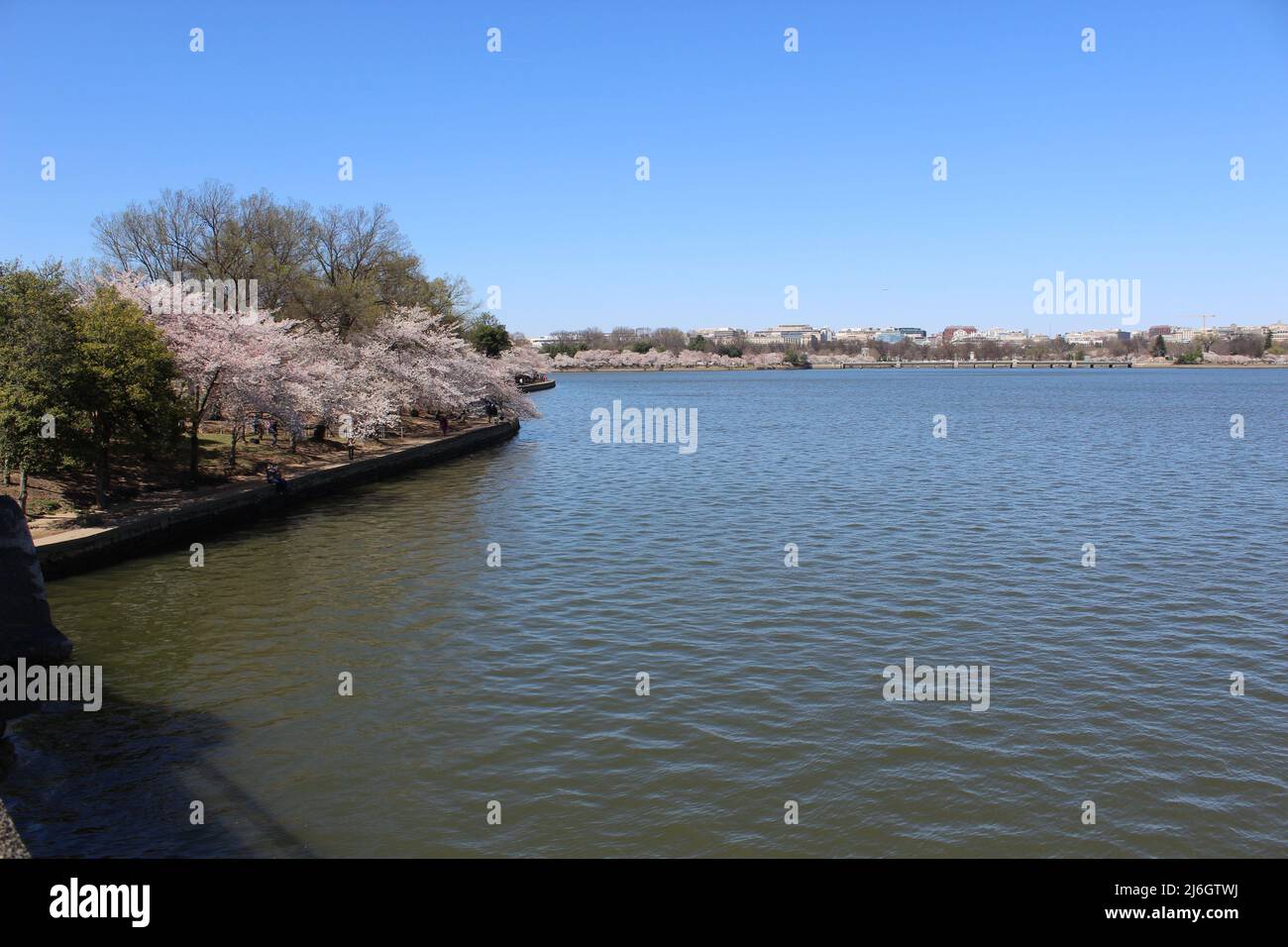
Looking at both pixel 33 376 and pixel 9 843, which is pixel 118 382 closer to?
pixel 33 376

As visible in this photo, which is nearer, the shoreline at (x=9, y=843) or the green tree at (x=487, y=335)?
the shoreline at (x=9, y=843)

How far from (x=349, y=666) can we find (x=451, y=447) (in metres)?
39.0

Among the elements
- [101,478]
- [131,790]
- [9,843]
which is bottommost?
[131,790]

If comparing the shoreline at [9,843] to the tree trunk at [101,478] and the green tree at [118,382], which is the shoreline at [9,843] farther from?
the tree trunk at [101,478]

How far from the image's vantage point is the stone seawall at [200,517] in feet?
76.3

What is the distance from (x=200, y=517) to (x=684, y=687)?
68.7 feet

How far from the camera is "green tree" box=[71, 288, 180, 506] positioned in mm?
26156

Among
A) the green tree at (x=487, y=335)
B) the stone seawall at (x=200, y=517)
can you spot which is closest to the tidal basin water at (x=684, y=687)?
the stone seawall at (x=200, y=517)

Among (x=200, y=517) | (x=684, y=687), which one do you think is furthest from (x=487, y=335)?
(x=684, y=687)

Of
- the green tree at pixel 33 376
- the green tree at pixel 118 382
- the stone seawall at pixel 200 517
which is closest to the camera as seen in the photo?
the stone seawall at pixel 200 517

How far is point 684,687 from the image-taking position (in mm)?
15219

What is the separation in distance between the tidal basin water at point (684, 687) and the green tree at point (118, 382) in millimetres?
4007

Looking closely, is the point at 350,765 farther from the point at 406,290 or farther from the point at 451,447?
the point at 406,290

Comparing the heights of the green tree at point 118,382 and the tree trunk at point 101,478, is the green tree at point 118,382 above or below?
above
